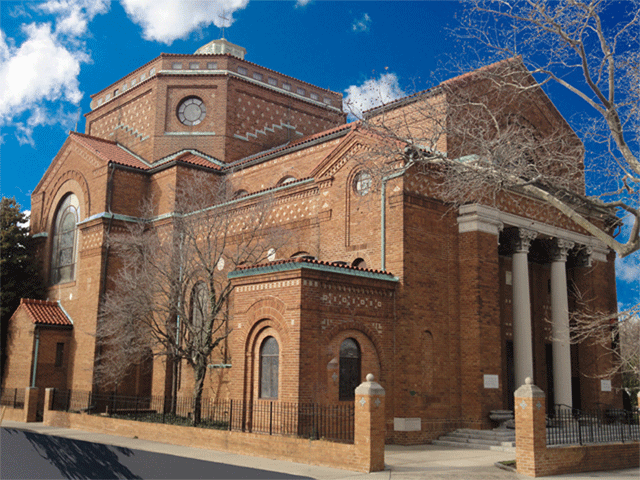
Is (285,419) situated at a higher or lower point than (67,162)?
lower

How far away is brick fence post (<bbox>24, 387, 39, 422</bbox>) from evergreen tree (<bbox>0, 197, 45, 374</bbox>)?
4987 mm

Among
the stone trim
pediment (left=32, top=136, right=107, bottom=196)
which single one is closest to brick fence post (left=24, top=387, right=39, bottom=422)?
pediment (left=32, top=136, right=107, bottom=196)

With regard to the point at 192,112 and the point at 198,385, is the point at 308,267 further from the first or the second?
the point at 192,112

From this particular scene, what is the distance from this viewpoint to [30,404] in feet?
85.6

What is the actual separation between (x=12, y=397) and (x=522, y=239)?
22667mm

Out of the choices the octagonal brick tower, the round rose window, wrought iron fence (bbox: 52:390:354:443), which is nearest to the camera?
wrought iron fence (bbox: 52:390:354:443)

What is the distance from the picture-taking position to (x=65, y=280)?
31094 millimetres

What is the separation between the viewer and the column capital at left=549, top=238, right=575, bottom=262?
24.7 meters

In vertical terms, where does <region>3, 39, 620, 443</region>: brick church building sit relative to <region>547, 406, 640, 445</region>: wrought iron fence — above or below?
above

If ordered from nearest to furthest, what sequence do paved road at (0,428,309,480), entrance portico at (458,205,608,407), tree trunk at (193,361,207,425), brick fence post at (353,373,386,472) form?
1. brick fence post at (353,373,386,472)
2. paved road at (0,428,309,480)
3. tree trunk at (193,361,207,425)
4. entrance portico at (458,205,608,407)

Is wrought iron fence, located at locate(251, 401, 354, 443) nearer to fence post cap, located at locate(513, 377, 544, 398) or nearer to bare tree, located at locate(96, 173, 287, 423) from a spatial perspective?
bare tree, located at locate(96, 173, 287, 423)

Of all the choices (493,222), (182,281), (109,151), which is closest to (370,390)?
(493,222)

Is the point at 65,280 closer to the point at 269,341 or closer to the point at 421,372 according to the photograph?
the point at 269,341

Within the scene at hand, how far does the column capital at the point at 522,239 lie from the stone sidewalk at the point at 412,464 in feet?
26.1
